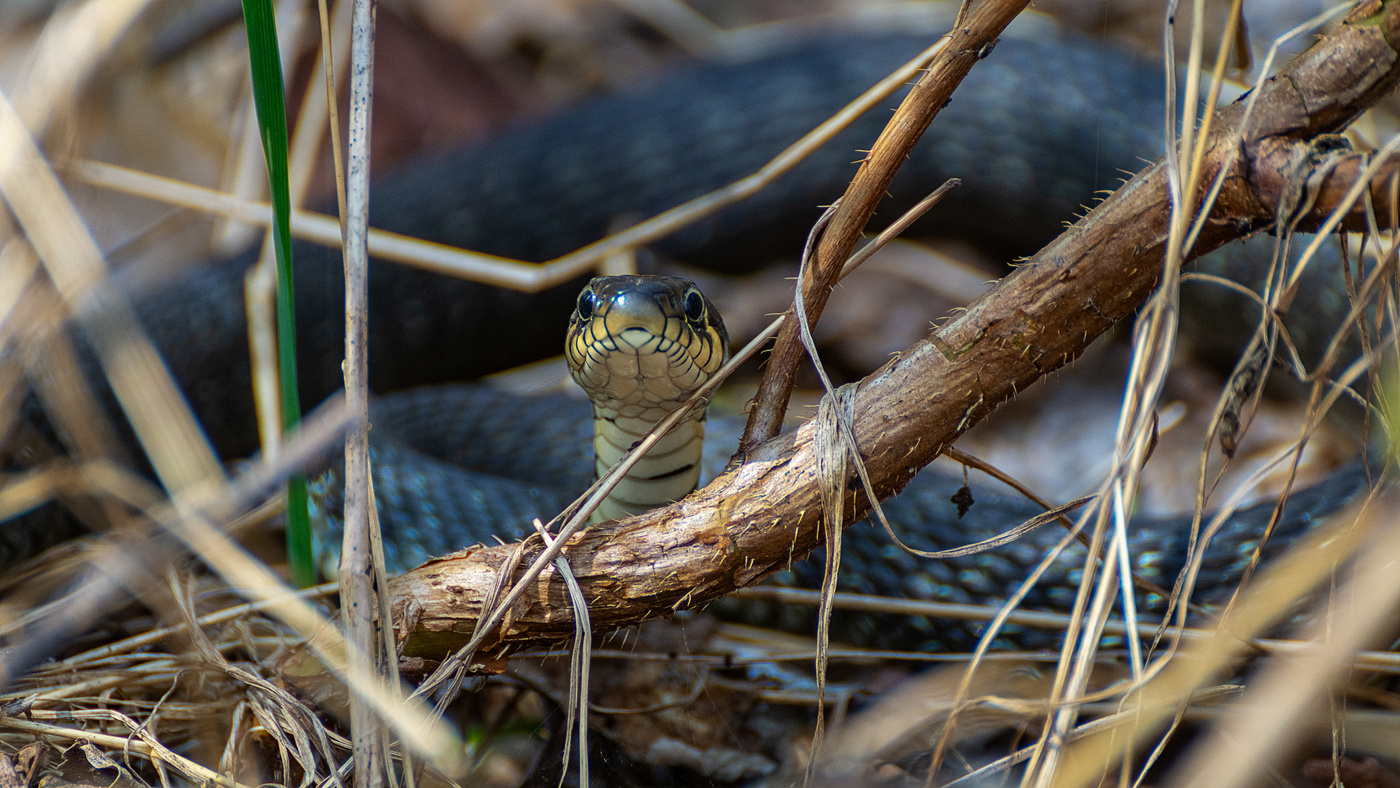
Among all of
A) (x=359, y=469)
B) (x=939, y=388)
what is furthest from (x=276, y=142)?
(x=939, y=388)

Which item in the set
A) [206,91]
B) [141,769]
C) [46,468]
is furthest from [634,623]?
Result: [206,91]

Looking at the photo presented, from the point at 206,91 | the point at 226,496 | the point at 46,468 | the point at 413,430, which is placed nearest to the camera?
the point at 226,496

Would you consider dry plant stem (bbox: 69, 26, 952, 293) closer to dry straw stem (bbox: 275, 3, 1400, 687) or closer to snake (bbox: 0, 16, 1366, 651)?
snake (bbox: 0, 16, 1366, 651)

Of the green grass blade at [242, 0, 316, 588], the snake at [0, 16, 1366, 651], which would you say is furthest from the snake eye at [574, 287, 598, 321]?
the snake at [0, 16, 1366, 651]

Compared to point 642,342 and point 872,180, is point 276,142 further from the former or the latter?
point 872,180

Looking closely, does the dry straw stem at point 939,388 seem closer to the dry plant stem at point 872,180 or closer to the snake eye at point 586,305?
the dry plant stem at point 872,180

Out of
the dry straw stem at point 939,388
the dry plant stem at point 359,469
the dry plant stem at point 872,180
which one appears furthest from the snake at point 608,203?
the dry plant stem at point 359,469

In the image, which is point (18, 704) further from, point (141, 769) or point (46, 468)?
point (46, 468)
